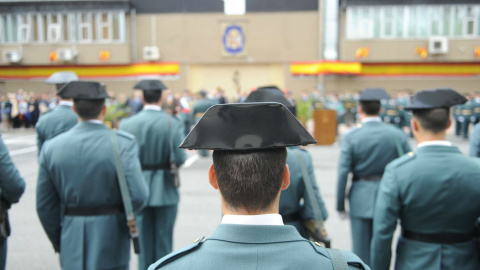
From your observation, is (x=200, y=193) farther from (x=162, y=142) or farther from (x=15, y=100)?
(x=15, y=100)

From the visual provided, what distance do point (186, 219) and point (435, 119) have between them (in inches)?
192

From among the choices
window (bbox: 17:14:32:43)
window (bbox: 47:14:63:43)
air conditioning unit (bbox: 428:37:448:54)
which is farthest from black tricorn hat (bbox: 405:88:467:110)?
window (bbox: 17:14:32:43)

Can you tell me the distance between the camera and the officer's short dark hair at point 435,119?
3.29 metres

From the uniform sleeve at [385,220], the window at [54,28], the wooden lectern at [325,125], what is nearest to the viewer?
the uniform sleeve at [385,220]

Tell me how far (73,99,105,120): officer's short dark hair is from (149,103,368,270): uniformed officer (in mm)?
2475

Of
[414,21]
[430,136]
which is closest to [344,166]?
[430,136]

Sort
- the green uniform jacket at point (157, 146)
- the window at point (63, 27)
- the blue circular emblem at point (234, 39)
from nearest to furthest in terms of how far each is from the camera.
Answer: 1. the green uniform jacket at point (157, 146)
2. the blue circular emblem at point (234, 39)
3. the window at point (63, 27)

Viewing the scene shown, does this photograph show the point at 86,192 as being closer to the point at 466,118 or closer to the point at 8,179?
the point at 8,179

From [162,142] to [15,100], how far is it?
70.3ft

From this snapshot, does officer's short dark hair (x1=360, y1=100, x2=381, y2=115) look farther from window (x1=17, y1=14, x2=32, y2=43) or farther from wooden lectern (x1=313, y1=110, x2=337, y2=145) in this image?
window (x1=17, y1=14, x2=32, y2=43)

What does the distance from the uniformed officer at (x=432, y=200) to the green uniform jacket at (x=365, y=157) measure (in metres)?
1.38

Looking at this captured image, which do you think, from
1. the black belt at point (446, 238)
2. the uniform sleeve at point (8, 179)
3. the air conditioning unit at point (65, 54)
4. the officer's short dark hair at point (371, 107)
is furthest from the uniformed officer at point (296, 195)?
the air conditioning unit at point (65, 54)

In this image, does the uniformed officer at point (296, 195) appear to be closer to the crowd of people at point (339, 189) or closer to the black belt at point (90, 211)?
the crowd of people at point (339, 189)

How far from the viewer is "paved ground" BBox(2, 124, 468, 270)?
5848 mm
